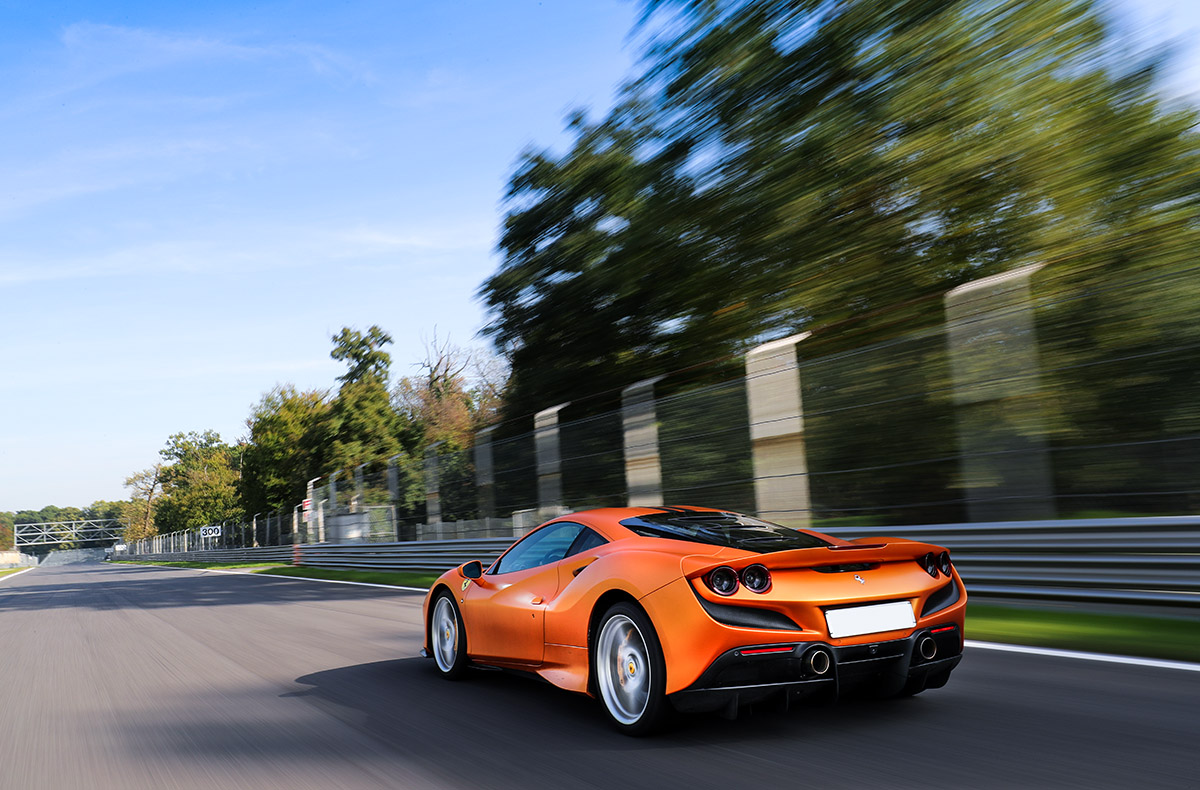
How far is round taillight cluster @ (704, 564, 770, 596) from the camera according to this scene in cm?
409

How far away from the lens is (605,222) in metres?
20.7

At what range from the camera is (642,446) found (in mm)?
13742

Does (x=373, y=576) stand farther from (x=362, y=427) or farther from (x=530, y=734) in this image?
(x=362, y=427)

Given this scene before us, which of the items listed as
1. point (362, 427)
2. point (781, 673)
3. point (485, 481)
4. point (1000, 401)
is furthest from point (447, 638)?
point (362, 427)

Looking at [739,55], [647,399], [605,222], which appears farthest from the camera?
[605,222]

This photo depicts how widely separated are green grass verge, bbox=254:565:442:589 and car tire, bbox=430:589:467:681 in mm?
9001

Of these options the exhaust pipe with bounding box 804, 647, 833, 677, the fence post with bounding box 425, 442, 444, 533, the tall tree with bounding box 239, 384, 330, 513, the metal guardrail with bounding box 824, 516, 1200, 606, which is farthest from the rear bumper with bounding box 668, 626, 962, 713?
the tall tree with bounding box 239, 384, 330, 513

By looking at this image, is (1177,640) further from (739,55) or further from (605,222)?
(605,222)

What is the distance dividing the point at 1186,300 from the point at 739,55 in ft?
31.9

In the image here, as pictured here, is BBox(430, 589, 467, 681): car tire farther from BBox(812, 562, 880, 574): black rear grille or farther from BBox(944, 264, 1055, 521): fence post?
BBox(944, 264, 1055, 521): fence post

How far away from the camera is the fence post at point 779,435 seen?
10969 millimetres

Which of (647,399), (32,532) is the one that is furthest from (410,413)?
(32,532)

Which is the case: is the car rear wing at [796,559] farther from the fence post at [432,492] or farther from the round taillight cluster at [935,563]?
the fence post at [432,492]

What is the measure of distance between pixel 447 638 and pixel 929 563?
10.8 feet
